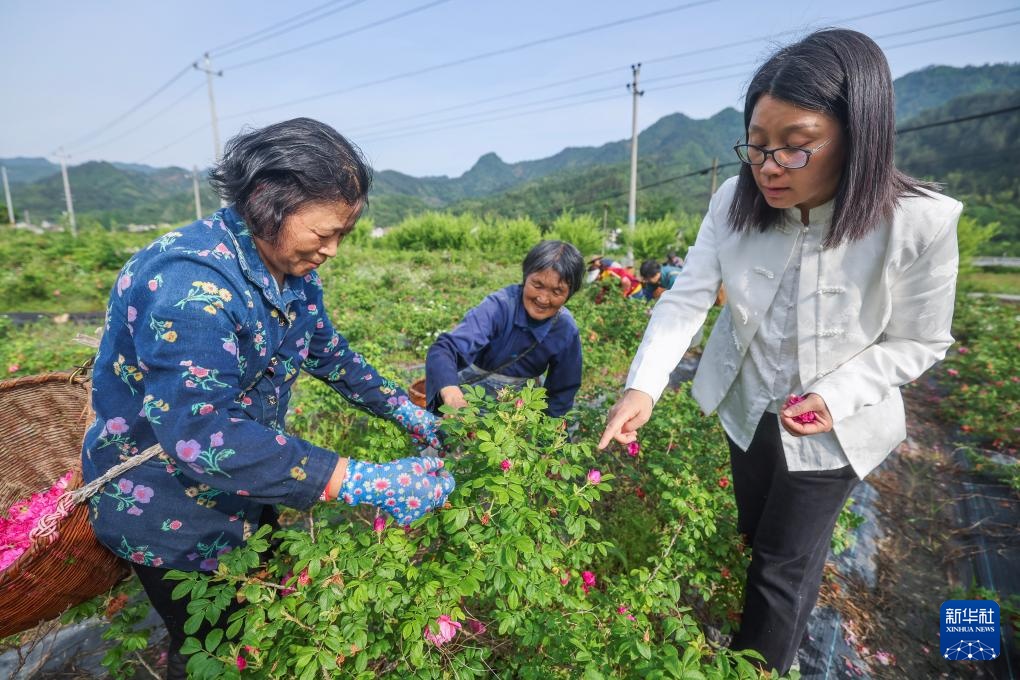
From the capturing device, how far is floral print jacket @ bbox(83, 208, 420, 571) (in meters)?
0.95

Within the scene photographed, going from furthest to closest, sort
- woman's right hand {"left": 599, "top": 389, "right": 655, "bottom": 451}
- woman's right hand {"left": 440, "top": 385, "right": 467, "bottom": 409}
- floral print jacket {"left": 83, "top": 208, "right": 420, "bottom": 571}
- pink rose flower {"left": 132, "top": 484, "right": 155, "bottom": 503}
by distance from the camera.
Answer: woman's right hand {"left": 440, "top": 385, "right": 467, "bottom": 409}
woman's right hand {"left": 599, "top": 389, "right": 655, "bottom": 451}
pink rose flower {"left": 132, "top": 484, "right": 155, "bottom": 503}
floral print jacket {"left": 83, "top": 208, "right": 420, "bottom": 571}

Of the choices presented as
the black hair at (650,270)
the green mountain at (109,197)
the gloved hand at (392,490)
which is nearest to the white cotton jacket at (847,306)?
the gloved hand at (392,490)

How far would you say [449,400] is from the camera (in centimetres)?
176

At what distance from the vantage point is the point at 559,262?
2254 mm

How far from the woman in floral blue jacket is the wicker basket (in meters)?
0.07

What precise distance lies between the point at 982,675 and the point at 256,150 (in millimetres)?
3226

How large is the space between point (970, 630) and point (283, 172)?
10.5 feet

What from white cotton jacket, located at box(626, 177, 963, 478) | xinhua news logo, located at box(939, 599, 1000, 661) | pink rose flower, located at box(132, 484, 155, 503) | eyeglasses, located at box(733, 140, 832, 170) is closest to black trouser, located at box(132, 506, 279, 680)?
pink rose flower, located at box(132, 484, 155, 503)

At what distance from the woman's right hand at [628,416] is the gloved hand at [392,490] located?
459 mm

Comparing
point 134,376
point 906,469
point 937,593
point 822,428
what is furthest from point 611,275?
point 134,376

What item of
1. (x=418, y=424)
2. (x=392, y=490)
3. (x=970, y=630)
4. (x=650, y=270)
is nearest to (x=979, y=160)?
(x=650, y=270)

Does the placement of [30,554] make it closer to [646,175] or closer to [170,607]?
[170,607]

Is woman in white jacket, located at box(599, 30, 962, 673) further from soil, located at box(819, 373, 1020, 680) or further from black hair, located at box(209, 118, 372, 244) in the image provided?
soil, located at box(819, 373, 1020, 680)

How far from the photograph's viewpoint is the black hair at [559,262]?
2.25 m
